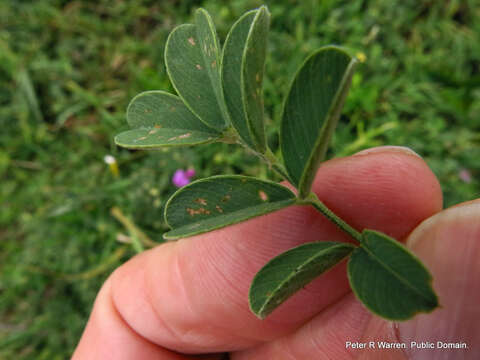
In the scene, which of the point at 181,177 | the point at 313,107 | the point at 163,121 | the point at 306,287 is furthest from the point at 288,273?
the point at 181,177

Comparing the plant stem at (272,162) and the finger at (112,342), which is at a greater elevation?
the plant stem at (272,162)

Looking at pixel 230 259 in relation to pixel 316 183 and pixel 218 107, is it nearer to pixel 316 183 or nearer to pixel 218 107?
pixel 316 183

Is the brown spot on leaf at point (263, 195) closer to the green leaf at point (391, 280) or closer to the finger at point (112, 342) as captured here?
the green leaf at point (391, 280)

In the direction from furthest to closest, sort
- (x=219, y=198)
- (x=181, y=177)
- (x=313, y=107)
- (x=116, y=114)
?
(x=116, y=114), (x=181, y=177), (x=219, y=198), (x=313, y=107)

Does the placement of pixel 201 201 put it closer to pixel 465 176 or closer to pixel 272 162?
pixel 272 162

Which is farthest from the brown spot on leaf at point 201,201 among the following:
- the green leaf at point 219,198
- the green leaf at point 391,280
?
the green leaf at point 391,280

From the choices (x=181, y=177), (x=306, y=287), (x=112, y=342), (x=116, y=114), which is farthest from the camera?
(x=116, y=114)

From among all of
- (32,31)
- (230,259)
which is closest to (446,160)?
(230,259)
